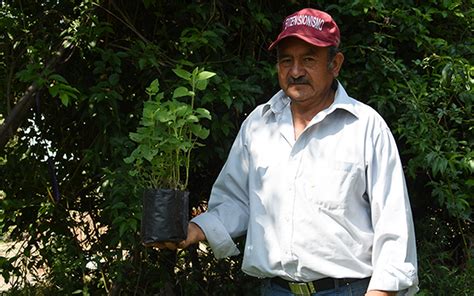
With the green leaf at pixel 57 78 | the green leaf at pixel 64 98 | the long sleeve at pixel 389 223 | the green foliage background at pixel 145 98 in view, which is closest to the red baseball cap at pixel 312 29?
the long sleeve at pixel 389 223

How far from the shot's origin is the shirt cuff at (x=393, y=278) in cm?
268

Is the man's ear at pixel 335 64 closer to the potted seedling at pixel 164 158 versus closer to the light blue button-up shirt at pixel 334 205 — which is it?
the light blue button-up shirt at pixel 334 205

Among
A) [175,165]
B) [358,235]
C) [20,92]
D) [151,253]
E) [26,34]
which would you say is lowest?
[151,253]

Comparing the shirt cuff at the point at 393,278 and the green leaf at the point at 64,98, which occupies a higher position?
the green leaf at the point at 64,98

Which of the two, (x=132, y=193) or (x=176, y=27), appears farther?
(x=176, y=27)

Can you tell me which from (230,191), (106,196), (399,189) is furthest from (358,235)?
(106,196)

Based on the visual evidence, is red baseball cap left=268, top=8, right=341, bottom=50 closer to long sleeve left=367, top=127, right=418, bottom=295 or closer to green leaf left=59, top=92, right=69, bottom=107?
long sleeve left=367, top=127, right=418, bottom=295

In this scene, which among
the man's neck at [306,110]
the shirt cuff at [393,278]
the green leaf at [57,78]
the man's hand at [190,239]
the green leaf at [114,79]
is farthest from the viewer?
the green leaf at [114,79]

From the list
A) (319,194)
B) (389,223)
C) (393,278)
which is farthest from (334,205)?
(393,278)

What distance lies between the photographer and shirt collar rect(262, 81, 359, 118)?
9.43 ft

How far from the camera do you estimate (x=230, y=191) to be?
3.13 meters

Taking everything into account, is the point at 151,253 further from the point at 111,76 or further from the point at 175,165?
the point at 175,165

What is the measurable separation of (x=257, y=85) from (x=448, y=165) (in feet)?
3.49

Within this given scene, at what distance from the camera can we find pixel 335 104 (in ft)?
9.49
